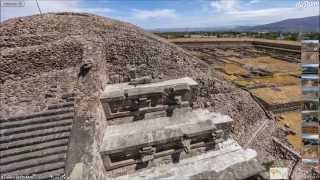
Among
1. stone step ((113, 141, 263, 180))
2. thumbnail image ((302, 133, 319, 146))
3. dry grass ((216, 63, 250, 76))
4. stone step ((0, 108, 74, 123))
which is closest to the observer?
stone step ((0, 108, 74, 123))

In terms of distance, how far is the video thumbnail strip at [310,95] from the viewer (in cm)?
739

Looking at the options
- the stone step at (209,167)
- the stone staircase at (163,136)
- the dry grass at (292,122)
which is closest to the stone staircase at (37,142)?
the stone staircase at (163,136)

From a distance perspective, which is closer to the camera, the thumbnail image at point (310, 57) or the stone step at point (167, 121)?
the thumbnail image at point (310, 57)

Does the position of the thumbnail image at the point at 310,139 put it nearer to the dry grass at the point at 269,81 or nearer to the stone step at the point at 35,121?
the stone step at the point at 35,121

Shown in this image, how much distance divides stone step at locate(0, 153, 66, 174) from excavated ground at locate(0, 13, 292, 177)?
2.84 m

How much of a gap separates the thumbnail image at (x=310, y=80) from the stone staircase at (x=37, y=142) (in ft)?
21.7

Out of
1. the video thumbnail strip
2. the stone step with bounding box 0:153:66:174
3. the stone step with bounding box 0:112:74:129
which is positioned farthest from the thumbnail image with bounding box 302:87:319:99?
the stone step with bounding box 0:153:66:174

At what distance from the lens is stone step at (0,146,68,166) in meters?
5.65

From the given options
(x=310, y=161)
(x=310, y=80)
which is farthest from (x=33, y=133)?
(x=310, y=161)

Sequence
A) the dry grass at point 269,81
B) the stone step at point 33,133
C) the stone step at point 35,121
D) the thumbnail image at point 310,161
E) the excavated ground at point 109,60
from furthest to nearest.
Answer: the dry grass at point 269,81
the excavated ground at point 109,60
the thumbnail image at point 310,161
the stone step at point 35,121
the stone step at point 33,133

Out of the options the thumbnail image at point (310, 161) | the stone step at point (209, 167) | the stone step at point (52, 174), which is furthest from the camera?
the thumbnail image at point (310, 161)

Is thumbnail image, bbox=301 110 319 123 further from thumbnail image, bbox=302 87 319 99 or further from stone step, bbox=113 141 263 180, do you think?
stone step, bbox=113 141 263 180

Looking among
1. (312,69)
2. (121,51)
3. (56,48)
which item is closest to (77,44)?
(56,48)

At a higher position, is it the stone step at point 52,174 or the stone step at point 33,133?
the stone step at point 33,133
